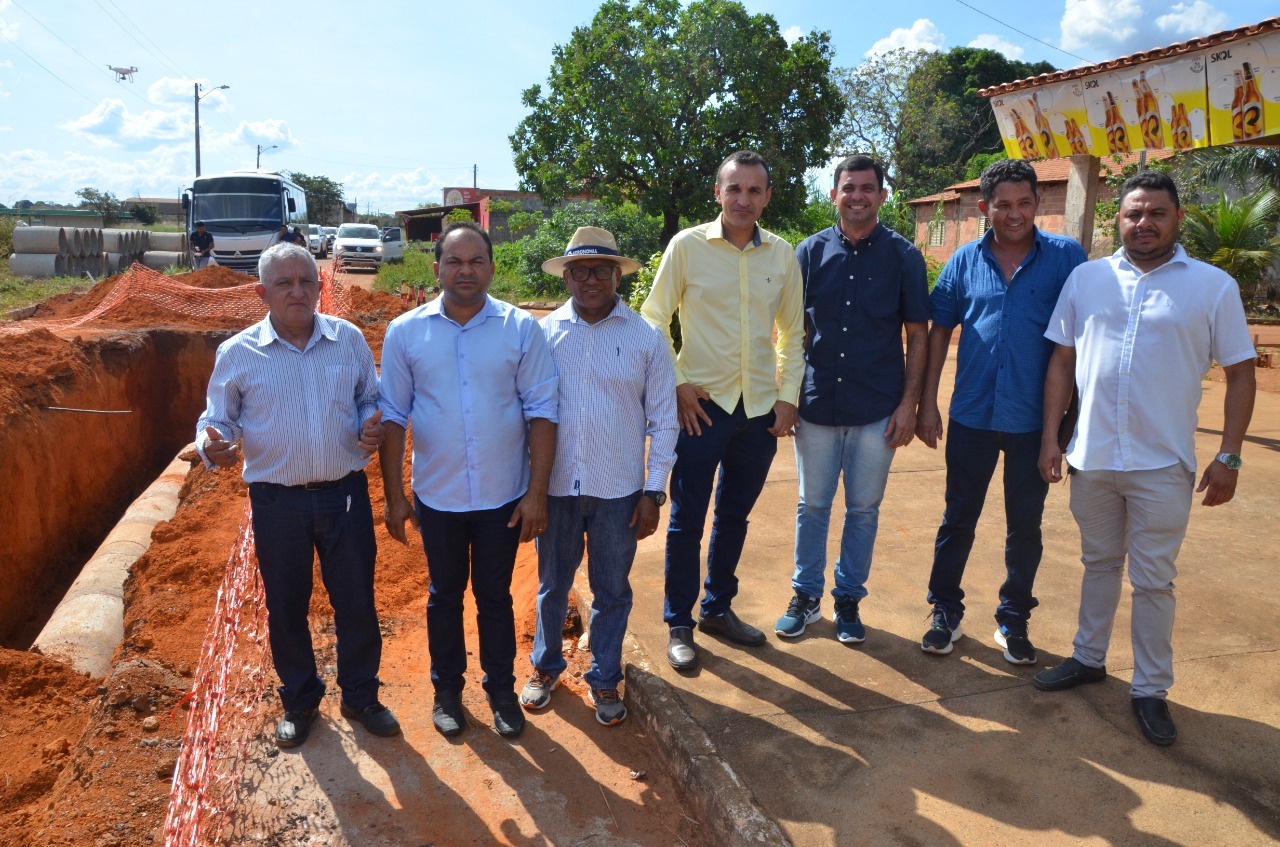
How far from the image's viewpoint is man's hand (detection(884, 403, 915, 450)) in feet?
12.1

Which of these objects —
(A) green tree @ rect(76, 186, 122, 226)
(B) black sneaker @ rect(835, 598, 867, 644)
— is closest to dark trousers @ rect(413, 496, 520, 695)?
(B) black sneaker @ rect(835, 598, 867, 644)

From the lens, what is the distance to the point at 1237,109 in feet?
23.3

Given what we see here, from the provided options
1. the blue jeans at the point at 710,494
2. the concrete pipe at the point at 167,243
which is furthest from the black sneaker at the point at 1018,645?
the concrete pipe at the point at 167,243

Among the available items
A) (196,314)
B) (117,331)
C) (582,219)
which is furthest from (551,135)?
(117,331)

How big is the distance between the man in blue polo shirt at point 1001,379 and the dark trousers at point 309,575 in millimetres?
2280

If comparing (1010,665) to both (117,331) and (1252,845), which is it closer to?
(1252,845)

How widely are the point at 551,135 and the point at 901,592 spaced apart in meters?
19.6

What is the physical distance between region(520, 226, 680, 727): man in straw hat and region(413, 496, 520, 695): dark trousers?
19 cm

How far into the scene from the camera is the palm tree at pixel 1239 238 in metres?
11.6

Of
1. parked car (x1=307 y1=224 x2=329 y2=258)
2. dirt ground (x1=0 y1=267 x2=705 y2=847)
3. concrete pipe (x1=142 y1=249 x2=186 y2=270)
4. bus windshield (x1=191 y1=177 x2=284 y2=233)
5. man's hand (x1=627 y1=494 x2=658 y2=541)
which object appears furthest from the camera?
parked car (x1=307 y1=224 x2=329 y2=258)

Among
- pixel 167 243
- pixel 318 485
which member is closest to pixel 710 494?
pixel 318 485

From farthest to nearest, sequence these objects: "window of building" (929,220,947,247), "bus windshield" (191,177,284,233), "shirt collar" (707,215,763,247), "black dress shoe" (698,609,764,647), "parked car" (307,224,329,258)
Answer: "parked car" (307,224,329,258)
"window of building" (929,220,947,247)
"bus windshield" (191,177,284,233)
"black dress shoe" (698,609,764,647)
"shirt collar" (707,215,763,247)

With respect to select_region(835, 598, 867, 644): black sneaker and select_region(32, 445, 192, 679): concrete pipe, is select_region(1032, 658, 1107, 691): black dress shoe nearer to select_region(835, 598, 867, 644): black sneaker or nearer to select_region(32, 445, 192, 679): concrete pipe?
Result: select_region(835, 598, 867, 644): black sneaker

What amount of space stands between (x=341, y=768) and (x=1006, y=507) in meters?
2.81
